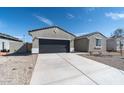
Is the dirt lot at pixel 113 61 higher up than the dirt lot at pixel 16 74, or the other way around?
the dirt lot at pixel 113 61

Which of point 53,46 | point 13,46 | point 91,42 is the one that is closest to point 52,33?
point 53,46

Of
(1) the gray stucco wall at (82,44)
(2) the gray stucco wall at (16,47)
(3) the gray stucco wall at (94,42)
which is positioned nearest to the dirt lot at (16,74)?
(2) the gray stucco wall at (16,47)

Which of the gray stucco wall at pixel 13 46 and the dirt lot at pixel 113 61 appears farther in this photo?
the gray stucco wall at pixel 13 46

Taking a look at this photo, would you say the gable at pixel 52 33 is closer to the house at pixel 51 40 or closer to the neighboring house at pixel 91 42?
the house at pixel 51 40

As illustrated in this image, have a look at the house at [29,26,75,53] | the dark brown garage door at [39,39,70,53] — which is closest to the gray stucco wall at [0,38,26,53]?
the house at [29,26,75,53]

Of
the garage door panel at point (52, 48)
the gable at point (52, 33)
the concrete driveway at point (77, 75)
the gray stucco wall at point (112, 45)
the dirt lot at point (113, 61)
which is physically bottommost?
the concrete driveway at point (77, 75)

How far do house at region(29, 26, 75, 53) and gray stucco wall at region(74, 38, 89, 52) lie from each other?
2.46 m

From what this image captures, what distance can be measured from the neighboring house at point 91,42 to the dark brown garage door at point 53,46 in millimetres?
2979

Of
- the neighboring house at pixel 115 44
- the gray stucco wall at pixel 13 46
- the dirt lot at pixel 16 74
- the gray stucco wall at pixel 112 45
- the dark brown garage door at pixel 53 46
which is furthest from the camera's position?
the gray stucco wall at pixel 112 45

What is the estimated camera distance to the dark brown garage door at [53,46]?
16.6 metres

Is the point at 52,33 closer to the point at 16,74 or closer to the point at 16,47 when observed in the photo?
the point at 16,47

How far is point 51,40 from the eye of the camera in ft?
56.3
